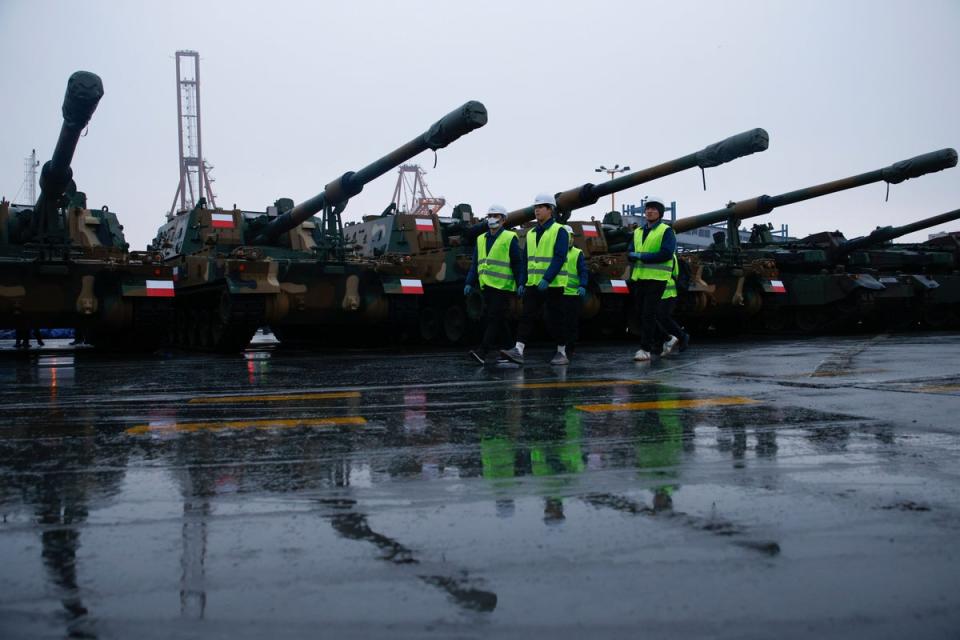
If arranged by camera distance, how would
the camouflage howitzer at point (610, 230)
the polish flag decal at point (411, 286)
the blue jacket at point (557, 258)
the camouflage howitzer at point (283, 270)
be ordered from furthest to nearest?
the polish flag decal at point (411, 286) < the camouflage howitzer at point (610, 230) < the camouflage howitzer at point (283, 270) < the blue jacket at point (557, 258)

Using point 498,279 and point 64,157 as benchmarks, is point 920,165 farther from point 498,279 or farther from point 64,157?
point 64,157

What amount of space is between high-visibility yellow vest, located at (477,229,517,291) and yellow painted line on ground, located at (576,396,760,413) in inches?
173

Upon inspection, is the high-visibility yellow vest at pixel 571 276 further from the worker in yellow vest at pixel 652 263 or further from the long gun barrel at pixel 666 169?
the long gun barrel at pixel 666 169

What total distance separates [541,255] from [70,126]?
5.55 m

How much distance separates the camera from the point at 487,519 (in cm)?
288

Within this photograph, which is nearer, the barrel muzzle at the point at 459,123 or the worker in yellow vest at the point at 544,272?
the worker in yellow vest at the point at 544,272

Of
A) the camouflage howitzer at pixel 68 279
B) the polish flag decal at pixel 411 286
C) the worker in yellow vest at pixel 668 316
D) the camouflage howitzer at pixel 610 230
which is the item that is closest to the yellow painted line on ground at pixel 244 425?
the worker in yellow vest at pixel 668 316

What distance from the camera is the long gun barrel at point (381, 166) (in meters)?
11.6

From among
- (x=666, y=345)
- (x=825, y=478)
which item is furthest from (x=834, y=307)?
(x=825, y=478)

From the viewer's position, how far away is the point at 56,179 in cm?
1217

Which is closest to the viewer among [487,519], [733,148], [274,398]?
[487,519]

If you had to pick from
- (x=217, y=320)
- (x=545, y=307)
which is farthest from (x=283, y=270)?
(x=545, y=307)

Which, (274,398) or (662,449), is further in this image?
(274,398)

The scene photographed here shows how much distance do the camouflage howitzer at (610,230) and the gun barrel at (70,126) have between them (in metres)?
6.62
